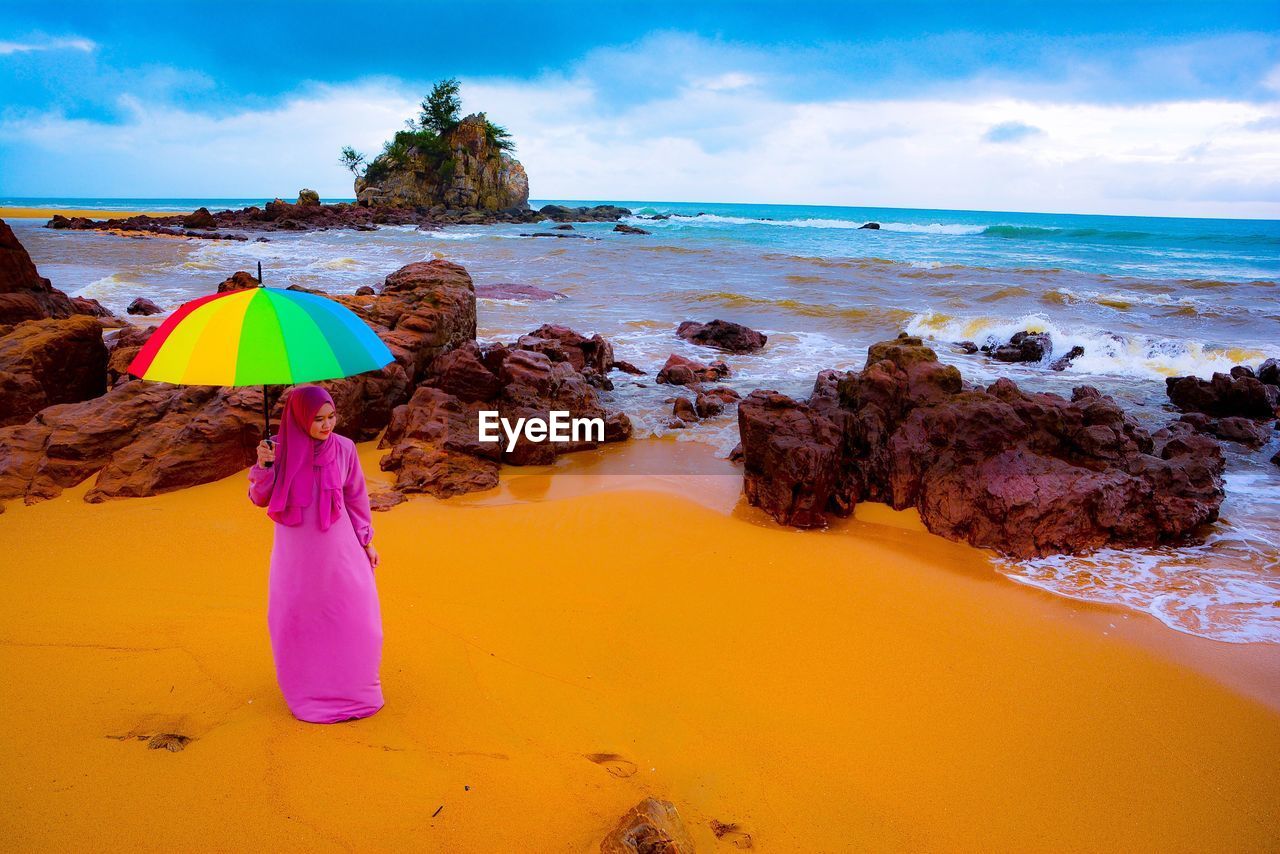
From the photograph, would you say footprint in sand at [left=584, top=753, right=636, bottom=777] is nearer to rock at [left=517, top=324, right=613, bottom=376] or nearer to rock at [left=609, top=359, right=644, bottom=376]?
rock at [left=517, top=324, right=613, bottom=376]

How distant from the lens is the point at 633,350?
1311 centimetres

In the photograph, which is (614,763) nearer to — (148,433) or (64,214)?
(148,433)

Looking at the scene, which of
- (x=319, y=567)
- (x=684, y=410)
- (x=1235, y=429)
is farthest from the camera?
(x=684, y=410)

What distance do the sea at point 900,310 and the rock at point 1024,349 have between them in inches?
11.8

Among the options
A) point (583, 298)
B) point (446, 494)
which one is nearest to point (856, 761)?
point (446, 494)

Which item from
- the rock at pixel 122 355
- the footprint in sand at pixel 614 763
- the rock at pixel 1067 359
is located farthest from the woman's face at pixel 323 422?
the rock at pixel 1067 359

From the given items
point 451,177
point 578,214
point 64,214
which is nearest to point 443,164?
point 451,177

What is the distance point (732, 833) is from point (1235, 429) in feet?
28.9

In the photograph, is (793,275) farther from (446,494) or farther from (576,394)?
(446,494)

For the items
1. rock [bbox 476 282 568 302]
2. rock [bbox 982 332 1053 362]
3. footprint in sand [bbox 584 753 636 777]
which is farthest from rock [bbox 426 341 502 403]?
rock [bbox 476 282 568 302]

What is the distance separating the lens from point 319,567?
297 centimetres

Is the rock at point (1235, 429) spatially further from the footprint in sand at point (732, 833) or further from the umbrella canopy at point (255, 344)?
the umbrella canopy at point (255, 344)

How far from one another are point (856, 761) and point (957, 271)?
2768cm

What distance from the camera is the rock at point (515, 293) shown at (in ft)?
60.0
